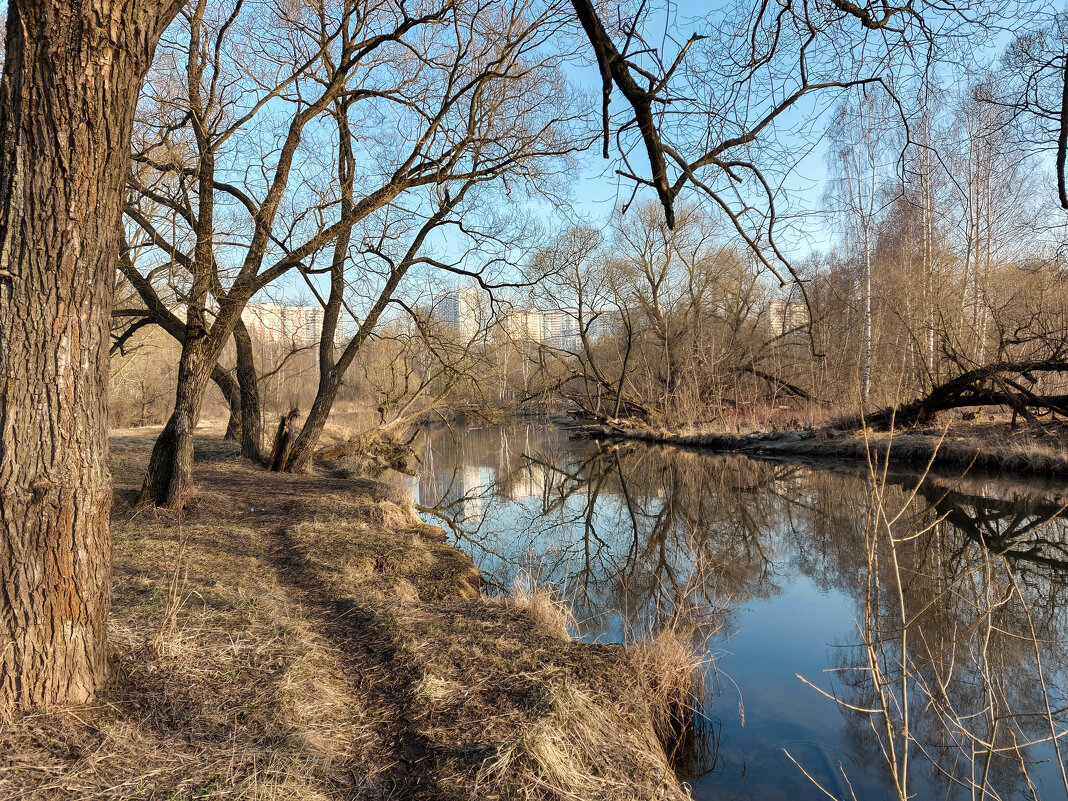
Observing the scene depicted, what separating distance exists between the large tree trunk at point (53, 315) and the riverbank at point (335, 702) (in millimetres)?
→ 301

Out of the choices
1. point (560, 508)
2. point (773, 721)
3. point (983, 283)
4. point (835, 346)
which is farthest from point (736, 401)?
point (773, 721)

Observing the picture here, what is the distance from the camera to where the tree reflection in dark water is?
3332 mm

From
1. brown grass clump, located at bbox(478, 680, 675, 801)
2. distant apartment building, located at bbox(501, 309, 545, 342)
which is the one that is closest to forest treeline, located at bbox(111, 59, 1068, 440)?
distant apartment building, located at bbox(501, 309, 545, 342)

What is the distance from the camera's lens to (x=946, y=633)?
5098 mm

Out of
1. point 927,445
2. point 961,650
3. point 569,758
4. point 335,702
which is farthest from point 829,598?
point 927,445

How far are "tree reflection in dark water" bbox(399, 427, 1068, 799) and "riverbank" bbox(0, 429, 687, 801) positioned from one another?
853 mm

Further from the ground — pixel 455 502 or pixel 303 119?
pixel 303 119

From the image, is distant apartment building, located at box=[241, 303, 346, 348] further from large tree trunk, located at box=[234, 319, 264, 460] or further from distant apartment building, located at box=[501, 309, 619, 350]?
distant apartment building, located at box=[501, 309, 619, 350]

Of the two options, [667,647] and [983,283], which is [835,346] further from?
[667,647]

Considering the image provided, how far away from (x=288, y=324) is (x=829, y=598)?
30.0ft

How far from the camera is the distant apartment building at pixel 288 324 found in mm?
10508

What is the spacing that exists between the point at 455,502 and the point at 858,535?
263 inches

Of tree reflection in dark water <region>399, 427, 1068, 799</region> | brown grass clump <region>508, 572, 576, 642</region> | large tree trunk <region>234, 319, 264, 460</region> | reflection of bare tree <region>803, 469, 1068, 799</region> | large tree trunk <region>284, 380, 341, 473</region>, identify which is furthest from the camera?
large tree trunk <region>234, 319, 264, 460</region>

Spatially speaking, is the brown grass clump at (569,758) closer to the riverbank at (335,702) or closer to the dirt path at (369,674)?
the riverbank at (335,702)
